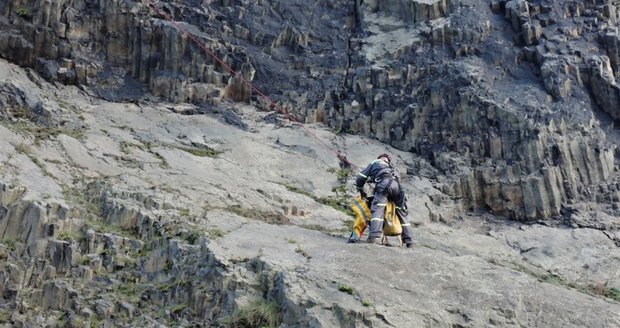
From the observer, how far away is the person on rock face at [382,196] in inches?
524

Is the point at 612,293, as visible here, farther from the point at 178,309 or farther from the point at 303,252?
the point at 178,309

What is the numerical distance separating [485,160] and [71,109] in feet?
37.9

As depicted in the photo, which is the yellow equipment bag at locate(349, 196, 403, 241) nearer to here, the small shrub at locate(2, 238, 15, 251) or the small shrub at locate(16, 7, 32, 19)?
the small shrub at locate(2, 238, 15, 251)

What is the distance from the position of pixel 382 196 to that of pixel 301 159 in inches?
206

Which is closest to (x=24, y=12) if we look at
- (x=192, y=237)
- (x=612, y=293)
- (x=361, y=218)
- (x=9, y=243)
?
(x=9, y=243)

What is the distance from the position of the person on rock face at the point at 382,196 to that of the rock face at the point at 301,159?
2.21 ft

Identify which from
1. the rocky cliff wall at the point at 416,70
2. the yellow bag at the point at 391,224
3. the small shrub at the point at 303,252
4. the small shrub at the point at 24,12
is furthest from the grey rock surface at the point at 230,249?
the small shrub at the point at 24,12

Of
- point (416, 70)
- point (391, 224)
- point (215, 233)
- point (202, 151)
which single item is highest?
point (416, 70)

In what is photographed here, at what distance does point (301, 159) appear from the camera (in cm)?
1848

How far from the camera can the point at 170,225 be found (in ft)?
41.9

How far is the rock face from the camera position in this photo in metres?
11.1

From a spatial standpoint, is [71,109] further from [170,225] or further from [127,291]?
[127,291]

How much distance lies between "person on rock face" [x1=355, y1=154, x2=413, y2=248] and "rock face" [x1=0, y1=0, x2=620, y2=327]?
67 centimetres

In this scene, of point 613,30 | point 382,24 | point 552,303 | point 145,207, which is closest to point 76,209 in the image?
point 145,207
